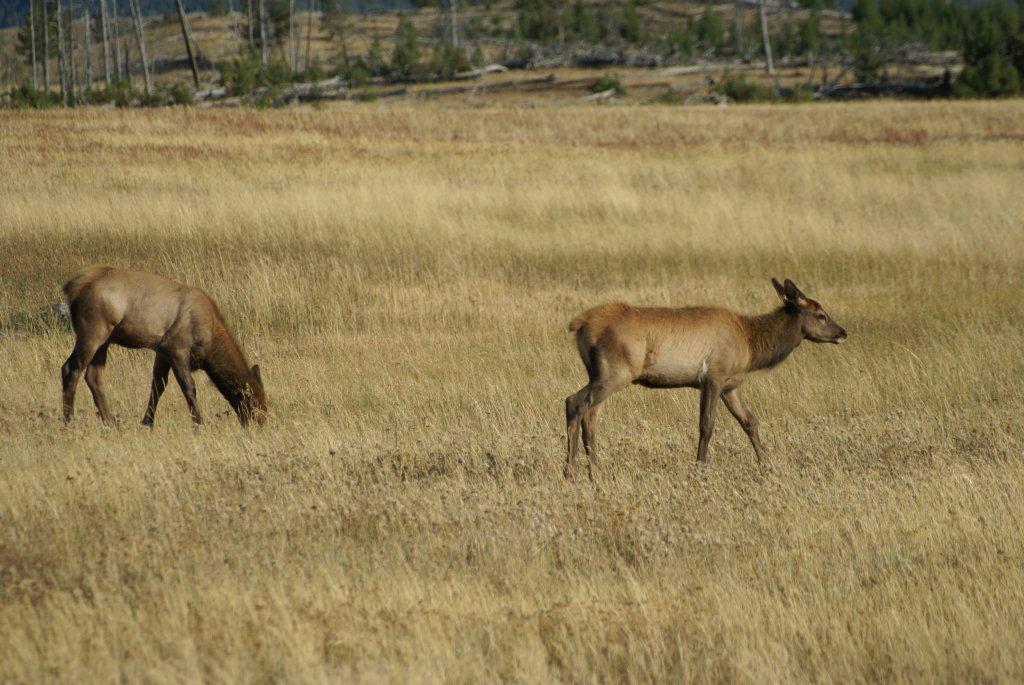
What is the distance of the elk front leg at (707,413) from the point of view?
30.0ft

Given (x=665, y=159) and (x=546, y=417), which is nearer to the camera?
(x=546, y=417)

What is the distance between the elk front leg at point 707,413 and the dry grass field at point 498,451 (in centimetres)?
→ 20

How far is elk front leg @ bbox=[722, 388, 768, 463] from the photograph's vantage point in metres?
9.31

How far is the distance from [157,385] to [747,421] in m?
5.01

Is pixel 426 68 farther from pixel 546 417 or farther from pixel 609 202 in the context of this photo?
pixel 546 417

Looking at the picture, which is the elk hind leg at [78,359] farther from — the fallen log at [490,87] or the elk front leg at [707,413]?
the fallen log at [490,87]

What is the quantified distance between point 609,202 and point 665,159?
24.5ft

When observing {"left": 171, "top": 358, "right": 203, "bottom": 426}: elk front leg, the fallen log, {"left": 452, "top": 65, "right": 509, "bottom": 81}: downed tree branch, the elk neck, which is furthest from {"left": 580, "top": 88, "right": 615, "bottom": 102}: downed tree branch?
{"left": 171, "top": 358, "right": 203, "bottom": 426}: elk front leg

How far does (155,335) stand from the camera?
34.7ft

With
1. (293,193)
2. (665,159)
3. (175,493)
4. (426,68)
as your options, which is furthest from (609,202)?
(426,68)

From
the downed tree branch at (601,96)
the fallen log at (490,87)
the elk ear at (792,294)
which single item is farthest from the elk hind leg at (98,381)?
the fallen log at (490,87)

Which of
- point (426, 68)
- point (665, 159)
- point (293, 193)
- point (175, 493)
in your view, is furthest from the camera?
point (426, 68)

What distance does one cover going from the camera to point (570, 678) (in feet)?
18.6

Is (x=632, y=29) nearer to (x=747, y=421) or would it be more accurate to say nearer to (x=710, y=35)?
(x=710, y=35)
